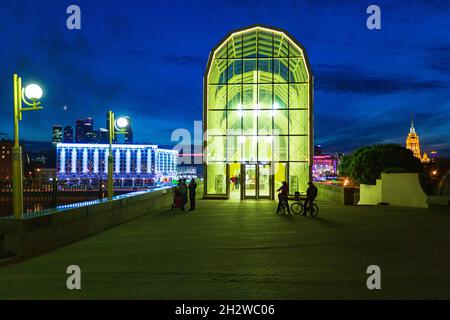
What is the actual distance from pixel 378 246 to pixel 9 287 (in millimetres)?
8736

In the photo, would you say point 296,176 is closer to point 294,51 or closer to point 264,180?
point 264,180

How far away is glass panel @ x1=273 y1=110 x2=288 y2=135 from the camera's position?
3747 cm

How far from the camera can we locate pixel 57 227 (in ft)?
44.6

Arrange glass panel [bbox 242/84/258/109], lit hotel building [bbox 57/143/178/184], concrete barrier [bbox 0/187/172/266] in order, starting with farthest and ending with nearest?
lit hotel building [bbox 57/143/178/184]
glass panel [bbox 242/84/258/109]
concrete barrier [bbox 0/187/172/266]

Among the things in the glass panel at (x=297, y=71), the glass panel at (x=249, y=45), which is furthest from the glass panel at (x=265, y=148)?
the glass panel at (x=249, y=45)

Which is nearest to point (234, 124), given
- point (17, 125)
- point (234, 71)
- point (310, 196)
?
point (234, 71)

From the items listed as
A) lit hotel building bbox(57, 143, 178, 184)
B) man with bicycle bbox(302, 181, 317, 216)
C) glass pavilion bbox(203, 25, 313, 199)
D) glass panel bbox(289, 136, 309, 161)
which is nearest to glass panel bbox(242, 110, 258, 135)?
glass pavilion bbox(203, 25, 313, 199)

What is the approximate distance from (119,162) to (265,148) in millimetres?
103702

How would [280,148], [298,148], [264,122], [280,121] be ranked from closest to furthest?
1. [280,148]
2. [298,148]
3. [280,121]
4. [264,122]

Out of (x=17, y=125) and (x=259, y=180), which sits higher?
(x=17, y=125)

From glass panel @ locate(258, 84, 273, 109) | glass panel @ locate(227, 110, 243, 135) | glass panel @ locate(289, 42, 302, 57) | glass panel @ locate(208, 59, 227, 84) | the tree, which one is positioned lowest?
the tree

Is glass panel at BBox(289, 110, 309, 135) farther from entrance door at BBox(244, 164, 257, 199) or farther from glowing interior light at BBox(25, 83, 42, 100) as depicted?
glowing interior light at BBox(25, 83, 42, 100)

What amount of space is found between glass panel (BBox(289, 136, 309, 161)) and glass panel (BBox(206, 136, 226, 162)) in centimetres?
465

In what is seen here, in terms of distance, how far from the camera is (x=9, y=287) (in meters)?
8.98
